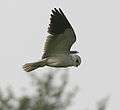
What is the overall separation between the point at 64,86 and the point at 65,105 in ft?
3.01

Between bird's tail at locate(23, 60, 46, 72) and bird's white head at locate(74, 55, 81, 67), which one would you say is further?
bird's white head at locate(74, 55, 81, 67)

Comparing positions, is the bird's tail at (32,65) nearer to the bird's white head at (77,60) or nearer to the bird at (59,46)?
the bird at (59,46)

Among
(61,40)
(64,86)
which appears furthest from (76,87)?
(61,40)

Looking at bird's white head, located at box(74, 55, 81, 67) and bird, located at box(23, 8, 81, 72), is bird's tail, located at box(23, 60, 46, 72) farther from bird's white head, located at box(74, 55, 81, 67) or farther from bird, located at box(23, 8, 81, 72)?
bird's white head, located at box(74, 55, 81, 67)

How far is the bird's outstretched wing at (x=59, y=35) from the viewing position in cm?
2180

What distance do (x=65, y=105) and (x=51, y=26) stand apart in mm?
9530

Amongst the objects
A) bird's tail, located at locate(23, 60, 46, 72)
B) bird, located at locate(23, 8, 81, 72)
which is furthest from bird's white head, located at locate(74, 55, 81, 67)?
bird's tail, located at locate(23, 60, 46, 72)

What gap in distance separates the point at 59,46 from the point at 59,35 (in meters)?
0.24

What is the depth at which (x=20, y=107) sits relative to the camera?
101 feet

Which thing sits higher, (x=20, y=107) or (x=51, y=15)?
(x=51, y=15)

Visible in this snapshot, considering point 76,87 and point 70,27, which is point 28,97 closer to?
point 76,87

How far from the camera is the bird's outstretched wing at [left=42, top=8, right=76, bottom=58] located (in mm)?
21797

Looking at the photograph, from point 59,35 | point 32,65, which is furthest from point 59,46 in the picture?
point 32,65

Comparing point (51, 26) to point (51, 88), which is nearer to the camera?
point (51, 26)
